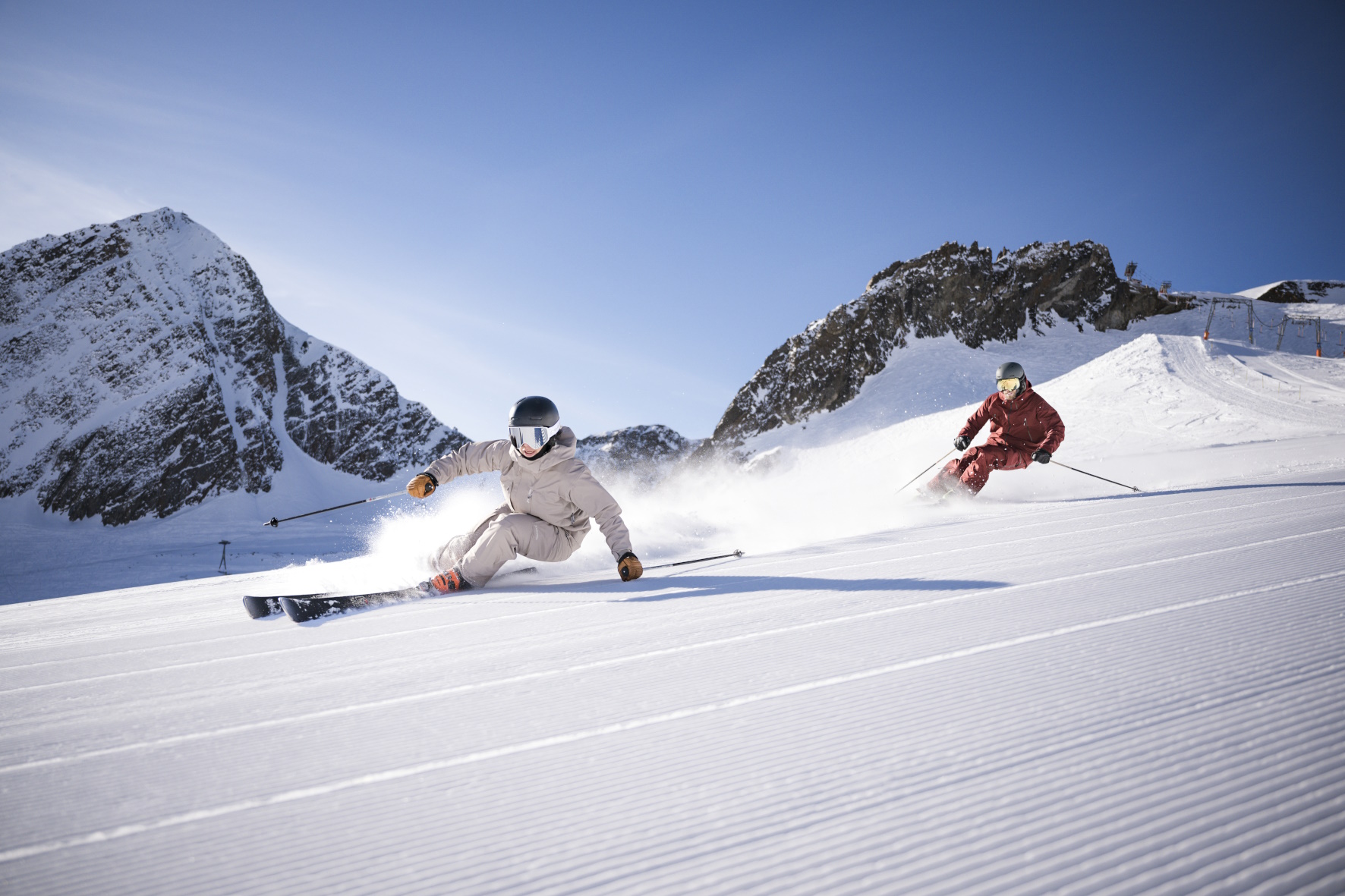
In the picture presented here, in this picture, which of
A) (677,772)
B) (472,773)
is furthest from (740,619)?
(472,773)

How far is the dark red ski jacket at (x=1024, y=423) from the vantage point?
6016 mm

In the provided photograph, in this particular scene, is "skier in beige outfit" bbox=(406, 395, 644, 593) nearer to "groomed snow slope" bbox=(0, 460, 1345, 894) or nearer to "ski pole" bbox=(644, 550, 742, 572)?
"ski pole" bbox=(644, 550, 742, 572)

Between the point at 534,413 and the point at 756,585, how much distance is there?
5.64 feet

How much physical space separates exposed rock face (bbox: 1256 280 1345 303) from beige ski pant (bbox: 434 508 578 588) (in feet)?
230

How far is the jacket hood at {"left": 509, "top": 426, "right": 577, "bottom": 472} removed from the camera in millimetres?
3590

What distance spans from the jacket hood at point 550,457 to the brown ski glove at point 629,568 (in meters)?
0.78

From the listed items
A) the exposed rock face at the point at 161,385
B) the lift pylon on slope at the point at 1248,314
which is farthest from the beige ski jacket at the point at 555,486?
the exposed rock face at the point at 161,385

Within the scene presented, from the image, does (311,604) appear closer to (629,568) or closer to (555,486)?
(555,486)

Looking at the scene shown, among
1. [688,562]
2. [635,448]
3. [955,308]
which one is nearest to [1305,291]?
[955,308]

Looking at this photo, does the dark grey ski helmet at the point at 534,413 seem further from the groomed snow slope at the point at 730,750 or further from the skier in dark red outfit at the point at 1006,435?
the skier in dark red outfit at the point at 1006,435

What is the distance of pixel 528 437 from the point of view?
3512 millimetres

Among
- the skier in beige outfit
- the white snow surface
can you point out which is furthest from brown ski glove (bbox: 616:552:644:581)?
the white snow surface

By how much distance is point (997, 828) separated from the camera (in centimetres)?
90

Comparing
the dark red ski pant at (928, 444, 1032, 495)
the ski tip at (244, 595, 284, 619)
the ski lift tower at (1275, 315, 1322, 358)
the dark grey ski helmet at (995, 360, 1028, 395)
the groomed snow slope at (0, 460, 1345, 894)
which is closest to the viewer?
the groomed snow slope at (0, 460, 1345, 894)
